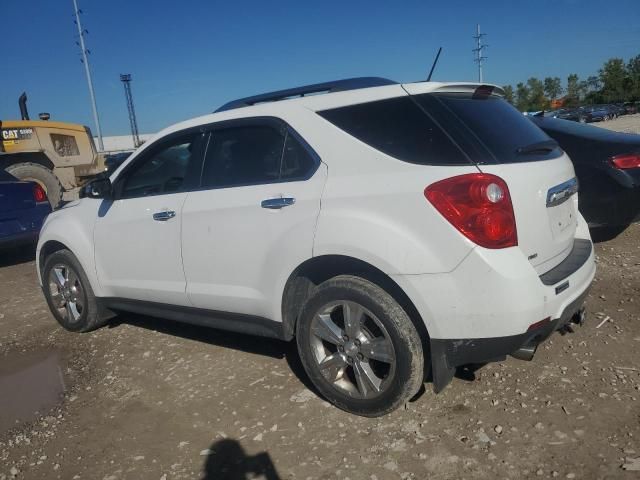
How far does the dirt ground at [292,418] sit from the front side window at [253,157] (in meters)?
1.39

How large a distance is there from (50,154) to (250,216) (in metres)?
11.2

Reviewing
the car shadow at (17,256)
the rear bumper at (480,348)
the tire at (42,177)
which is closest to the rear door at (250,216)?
the rear bumper at (480,348)

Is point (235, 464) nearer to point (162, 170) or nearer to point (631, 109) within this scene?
point (162, 170)

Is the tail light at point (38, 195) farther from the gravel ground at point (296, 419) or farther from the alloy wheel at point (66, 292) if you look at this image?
the gravel ground at point (296, 419)

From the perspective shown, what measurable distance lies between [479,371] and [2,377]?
3585 mm

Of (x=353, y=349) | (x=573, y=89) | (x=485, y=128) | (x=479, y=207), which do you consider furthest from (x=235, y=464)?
(x=573, y=89)

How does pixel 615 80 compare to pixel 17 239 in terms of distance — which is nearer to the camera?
pixel 17 239

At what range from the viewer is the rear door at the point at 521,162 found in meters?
2.56

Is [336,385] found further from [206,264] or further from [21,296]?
[21,296]

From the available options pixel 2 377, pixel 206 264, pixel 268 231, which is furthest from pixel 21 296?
pixel 268 231

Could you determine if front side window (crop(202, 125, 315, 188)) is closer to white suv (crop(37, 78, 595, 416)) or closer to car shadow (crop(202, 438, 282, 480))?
white suv (crop(37, 78, 595, 416))

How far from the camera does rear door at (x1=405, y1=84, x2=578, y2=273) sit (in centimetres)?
256

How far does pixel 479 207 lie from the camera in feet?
8.05

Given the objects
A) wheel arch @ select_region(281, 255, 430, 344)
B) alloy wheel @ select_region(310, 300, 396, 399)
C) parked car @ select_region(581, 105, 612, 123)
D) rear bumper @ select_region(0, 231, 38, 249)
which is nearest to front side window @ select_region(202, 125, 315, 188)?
wheel arch @ select_region(281, 255, 430, 344)
